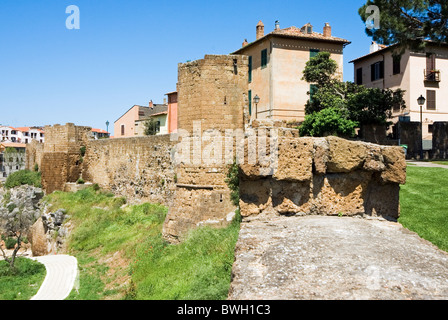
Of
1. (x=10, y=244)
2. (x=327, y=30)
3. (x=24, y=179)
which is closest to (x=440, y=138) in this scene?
(x=327, y=30)

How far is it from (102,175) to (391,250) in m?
22.4

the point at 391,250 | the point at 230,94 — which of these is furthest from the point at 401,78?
the point at 391,250

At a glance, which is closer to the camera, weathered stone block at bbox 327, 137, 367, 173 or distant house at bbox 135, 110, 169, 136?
weathered stone block at bbox 327, 137, 367, 173

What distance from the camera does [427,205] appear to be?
9.37m

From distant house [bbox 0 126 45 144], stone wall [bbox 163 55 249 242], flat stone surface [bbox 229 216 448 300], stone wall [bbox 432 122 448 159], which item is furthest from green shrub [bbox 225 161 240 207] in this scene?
distant house [bbox 0 126 45 144]

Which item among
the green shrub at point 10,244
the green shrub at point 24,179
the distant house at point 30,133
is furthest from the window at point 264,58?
the distant house at point 30,133

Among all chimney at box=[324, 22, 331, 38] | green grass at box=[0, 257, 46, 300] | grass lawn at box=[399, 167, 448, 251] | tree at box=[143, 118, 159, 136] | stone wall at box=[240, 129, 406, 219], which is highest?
chimney at box=[324, 22, 331, 38]

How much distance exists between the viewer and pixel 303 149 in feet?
13.0

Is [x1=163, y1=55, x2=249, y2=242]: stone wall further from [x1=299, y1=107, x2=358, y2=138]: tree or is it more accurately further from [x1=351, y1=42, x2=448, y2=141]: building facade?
[x1=351, y1=42, x2=448, y2=141]: building facade

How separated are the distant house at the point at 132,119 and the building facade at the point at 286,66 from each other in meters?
16.7

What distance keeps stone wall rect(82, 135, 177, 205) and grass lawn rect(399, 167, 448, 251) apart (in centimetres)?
969

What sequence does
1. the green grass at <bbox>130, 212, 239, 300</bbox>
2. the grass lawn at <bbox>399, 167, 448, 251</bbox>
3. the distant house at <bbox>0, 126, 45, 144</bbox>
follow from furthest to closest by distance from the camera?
the distant house at <bbox>0, 126, 45, 144</bbox> → the grass lawn at <bbox>399, 167, 448, 251</bbox> → the green grass at <bbox>130, 212, 239, 300</bbox>

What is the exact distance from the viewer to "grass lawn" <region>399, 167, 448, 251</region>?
768cm
